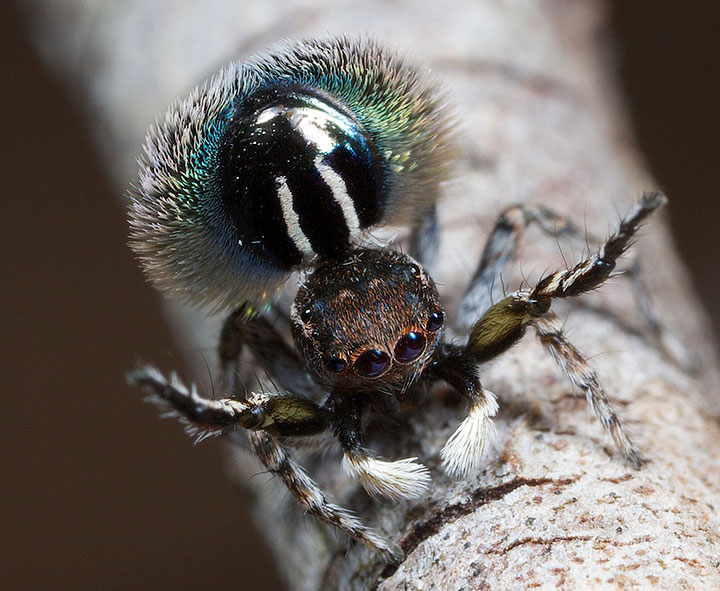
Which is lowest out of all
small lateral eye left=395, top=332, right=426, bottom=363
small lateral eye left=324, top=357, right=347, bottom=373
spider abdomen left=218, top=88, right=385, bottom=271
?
small lateral eye left=395, top=332, right=426, bottom=363

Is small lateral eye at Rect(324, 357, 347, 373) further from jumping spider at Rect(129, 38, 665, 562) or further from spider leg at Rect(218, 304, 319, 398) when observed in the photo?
spider leg at Rect(218, 304, 319, 398)

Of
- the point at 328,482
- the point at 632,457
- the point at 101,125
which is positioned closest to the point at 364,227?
the point at 328,482

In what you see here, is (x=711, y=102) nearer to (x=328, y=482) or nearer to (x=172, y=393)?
(x=328, y=482)

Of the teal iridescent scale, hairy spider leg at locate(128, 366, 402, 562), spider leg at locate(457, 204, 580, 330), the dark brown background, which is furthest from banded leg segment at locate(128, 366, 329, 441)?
the dark brown background

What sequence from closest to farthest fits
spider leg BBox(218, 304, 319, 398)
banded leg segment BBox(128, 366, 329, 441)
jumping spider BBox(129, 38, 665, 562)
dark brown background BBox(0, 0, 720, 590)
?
banded leg segment BBox(128, 366, 329, 441)
jumping spider BBox(129, 38, 665, 562)
spider leg BBox(218, 304, 319, 398)
dark brown background BBox(0, 0, 720, 590)

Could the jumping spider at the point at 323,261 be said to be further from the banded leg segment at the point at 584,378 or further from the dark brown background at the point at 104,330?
the dark brown background at the point at 104,330

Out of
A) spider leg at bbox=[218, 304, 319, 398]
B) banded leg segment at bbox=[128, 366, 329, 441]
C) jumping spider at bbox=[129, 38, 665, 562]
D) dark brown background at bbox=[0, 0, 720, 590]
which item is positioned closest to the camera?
banded leg segment at bbox=[128, 366, 329, 441]

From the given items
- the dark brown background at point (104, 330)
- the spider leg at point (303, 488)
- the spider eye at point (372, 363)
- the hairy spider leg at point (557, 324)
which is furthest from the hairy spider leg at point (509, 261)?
the dark brown background at point (104, 330)
